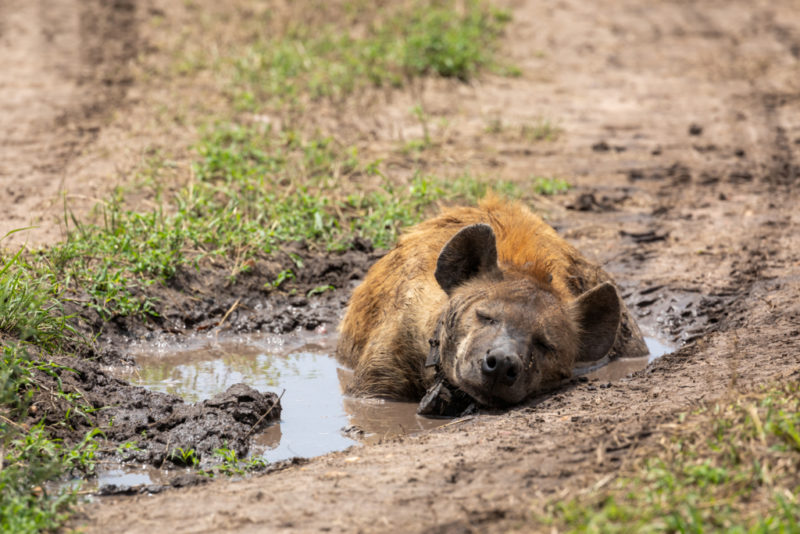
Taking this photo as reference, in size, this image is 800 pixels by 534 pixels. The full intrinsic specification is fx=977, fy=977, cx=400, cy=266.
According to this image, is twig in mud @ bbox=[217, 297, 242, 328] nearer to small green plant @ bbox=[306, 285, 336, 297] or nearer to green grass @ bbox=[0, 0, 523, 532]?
green grass @ bbox=[0, 0, 523, 532]

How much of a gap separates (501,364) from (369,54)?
7602 millimetres

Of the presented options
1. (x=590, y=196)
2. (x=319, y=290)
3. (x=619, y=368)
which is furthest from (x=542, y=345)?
(x=590, y=196)

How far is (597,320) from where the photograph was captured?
557 centimetres

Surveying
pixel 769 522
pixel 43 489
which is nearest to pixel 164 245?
pixel 43 489

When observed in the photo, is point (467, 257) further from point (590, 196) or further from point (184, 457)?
point (590, 196)

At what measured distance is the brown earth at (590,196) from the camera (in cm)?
373

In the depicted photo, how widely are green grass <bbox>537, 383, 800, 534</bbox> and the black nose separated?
3.48ft

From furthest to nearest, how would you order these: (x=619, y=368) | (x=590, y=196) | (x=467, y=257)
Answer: (x=590, y=196), (x=619, y=368), (x=467, y=257)

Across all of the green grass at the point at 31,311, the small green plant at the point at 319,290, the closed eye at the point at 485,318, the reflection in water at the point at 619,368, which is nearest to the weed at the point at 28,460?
the green grass at the point at 31,311

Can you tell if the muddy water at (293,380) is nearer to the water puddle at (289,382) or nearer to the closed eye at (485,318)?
the water puddle at (289,382)

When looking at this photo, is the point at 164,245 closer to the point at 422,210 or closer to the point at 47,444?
the point at 422,210

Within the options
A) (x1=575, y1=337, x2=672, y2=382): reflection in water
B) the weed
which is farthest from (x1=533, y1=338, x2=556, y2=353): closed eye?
the weed

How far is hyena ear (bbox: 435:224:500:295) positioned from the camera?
17.2 feet

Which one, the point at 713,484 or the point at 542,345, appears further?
the point at 542,345
